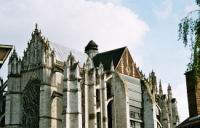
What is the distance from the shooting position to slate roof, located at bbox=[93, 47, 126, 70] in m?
45.5

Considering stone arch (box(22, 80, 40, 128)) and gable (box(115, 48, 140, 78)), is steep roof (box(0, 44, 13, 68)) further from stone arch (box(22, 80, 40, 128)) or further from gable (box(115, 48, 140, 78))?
gable (box(115, 48, 140, 78))

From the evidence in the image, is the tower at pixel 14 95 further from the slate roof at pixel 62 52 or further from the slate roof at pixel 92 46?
the slate roof at pixel 92 46

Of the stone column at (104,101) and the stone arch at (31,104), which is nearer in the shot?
the stone arch at (31,104)

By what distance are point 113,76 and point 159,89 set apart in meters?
7.29

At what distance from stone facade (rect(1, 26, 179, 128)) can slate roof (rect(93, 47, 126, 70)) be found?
160 mm

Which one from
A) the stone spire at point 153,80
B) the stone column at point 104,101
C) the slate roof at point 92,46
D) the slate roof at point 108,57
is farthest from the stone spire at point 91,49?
the stone column at point 104,101

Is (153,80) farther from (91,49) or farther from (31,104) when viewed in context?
(31,104)

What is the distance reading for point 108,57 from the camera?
46969 millimetres

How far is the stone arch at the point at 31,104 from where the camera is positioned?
38281 mm

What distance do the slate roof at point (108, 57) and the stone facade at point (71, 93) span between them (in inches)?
6.3

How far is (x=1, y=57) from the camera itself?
1089cm

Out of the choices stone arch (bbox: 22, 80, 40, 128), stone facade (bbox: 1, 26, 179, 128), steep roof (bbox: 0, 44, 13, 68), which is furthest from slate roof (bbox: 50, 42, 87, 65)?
steep roof (bbox: 0, 44, 13, 68)

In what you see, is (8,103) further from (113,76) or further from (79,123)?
(113,76)

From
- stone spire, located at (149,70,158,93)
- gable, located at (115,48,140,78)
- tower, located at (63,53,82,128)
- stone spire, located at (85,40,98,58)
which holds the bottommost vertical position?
tower, located at (63,53,82,128)
